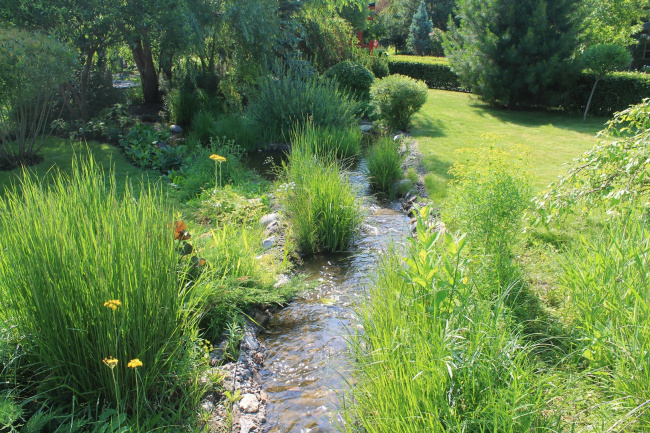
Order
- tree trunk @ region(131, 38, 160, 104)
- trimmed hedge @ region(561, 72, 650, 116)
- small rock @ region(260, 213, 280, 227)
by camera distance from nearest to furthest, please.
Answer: small rock @ region(260, 213, 280, 227) < trimmed hedge @ region(561, 72, 650, 116) < tree trunk @ region(131, 38, 160, 104)

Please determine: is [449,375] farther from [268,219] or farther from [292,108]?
[292,108]

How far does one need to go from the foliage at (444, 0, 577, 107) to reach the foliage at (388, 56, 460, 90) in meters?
4.63

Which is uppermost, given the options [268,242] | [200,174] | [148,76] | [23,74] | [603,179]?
[148,76]

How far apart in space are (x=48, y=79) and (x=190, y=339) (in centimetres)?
646

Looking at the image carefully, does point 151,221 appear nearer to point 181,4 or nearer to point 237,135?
point 237,135

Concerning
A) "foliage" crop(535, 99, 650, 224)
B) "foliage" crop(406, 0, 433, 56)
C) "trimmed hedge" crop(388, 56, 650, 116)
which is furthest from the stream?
"foliage" crop(406, 0, 433, 56)

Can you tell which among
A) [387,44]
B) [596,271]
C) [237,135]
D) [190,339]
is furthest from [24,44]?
[387,44]

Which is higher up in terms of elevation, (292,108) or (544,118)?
(544,118)

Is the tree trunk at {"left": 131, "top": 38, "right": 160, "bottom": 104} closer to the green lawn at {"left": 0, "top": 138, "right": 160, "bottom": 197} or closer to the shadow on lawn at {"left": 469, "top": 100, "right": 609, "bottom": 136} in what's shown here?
the green lawn at {"left": 0, "top": 138, "right": 160, "bottom": 197}

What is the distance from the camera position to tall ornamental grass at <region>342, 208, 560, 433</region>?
198 cm

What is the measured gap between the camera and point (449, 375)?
2.13 m

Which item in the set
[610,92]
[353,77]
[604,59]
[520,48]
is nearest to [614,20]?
[610,92]

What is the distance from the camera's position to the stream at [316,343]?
2977 millimetres

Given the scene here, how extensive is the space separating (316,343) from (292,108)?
737cm
